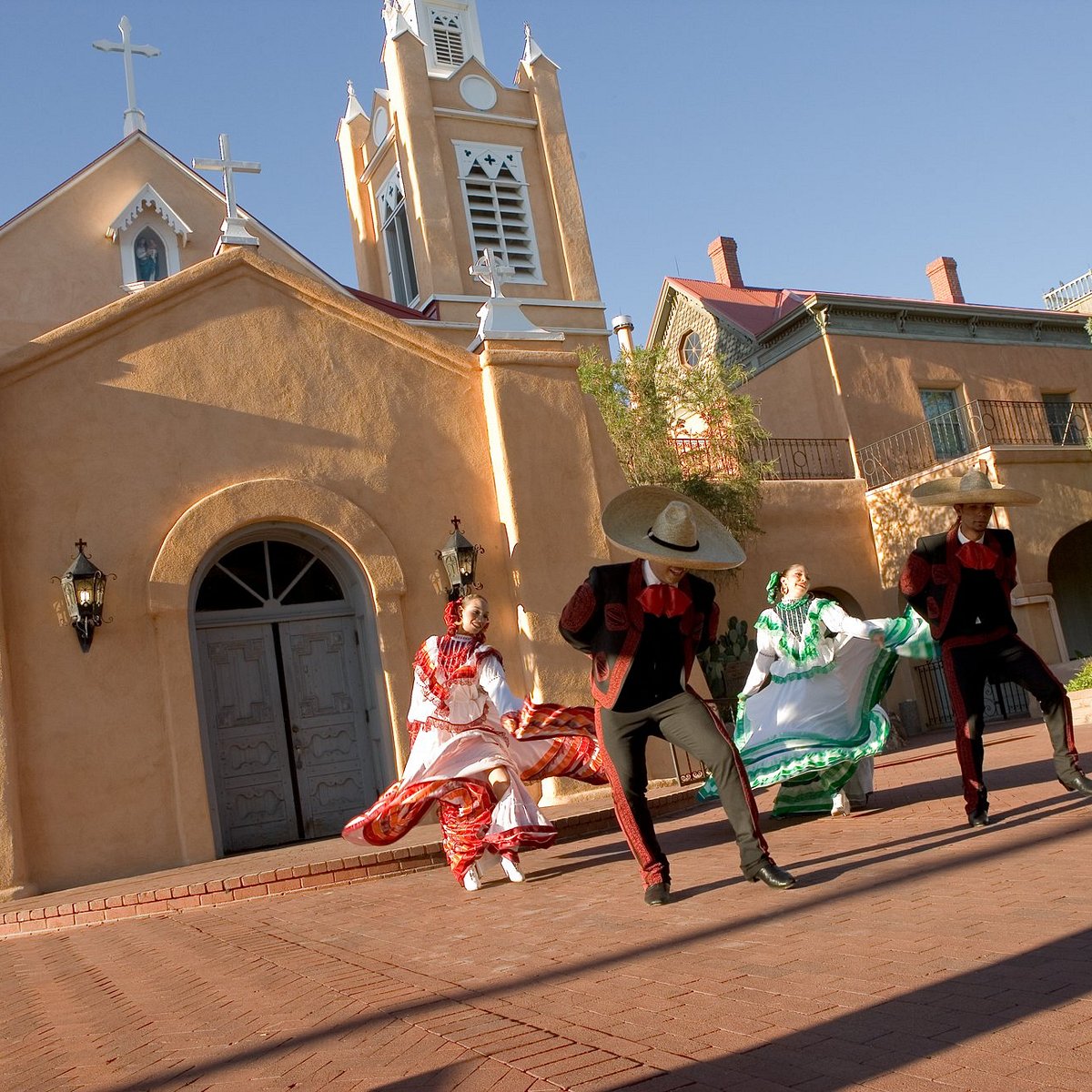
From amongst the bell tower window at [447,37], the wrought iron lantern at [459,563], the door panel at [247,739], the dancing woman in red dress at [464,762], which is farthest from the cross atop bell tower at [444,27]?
the dancing woman in red dress at [464,762]

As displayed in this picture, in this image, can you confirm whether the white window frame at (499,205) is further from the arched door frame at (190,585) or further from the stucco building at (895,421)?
the arched door frame at (190,585)

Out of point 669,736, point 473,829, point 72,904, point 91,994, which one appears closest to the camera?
point 91,994

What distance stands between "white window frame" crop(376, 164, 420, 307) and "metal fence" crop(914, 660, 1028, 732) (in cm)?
1170

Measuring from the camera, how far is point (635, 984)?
13.6ft

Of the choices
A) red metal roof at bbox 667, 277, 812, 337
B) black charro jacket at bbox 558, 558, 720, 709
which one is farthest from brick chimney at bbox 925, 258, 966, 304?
black charro jacket at bbox 558, 558, 720, 709

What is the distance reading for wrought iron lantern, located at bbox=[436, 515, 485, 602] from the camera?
1123 cm

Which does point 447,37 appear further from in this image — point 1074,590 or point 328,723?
point 328,723

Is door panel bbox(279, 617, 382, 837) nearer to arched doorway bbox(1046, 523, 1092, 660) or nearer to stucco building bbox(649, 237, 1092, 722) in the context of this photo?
stucco building bbox(649, 237, 1092, 722)

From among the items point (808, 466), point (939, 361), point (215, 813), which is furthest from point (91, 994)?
point (939, 361)

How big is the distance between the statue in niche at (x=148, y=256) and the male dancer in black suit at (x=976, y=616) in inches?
599

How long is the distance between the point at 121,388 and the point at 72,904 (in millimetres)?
4580

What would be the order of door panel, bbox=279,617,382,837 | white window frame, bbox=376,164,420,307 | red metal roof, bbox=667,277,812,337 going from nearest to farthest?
door panel, bbox=279,617,382,837 → white window frame, bbox=376,164,420,307 → red metal roof, bbox=667,277,812,337

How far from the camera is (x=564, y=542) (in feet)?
38.9

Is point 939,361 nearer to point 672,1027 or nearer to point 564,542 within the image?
point 564,542
